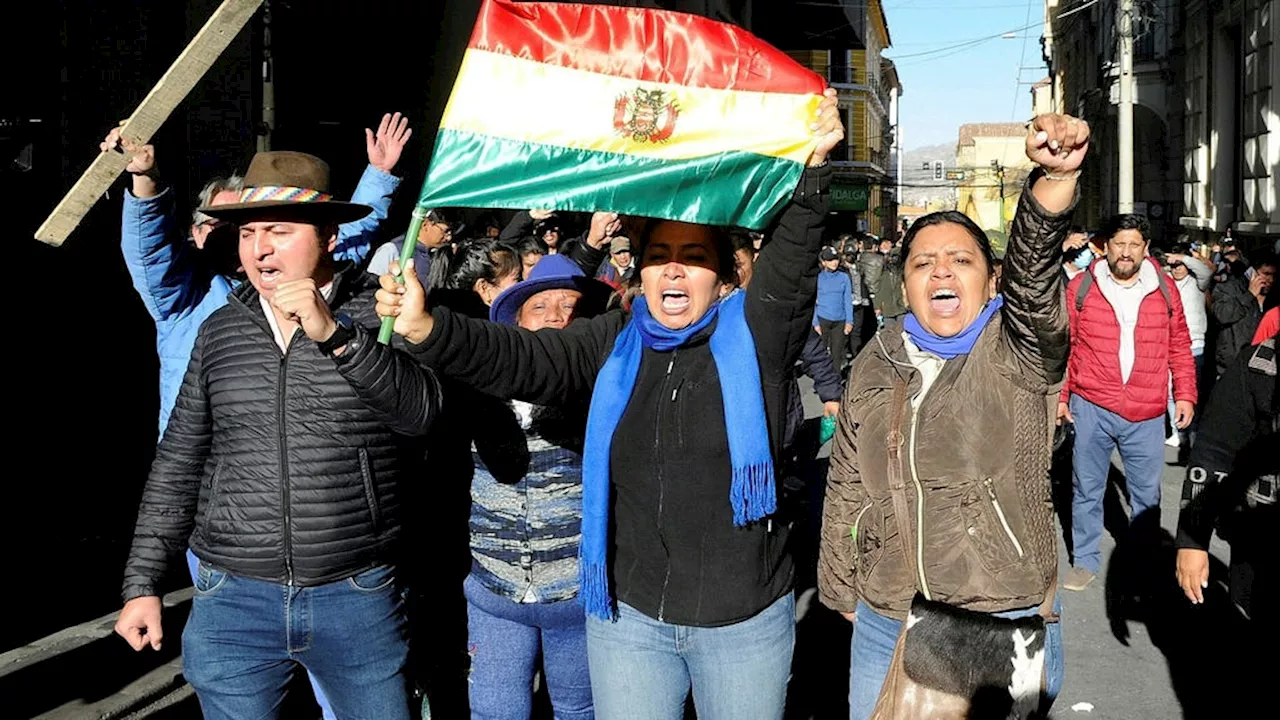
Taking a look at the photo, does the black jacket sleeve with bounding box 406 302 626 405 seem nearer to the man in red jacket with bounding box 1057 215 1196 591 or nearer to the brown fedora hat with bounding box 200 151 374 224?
the brown fedora hat with bounding box 200 151 374 224

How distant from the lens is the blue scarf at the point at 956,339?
3.62m

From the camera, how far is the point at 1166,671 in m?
6.20

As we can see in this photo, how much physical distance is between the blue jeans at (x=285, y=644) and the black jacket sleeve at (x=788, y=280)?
4.35ft

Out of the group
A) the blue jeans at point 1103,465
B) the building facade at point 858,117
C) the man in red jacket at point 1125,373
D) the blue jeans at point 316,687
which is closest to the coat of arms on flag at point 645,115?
the blue jeans at point 316,687

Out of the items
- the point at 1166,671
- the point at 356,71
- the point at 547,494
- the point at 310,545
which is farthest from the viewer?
the point at 356,71

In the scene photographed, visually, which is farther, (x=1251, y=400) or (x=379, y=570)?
(x=1251, y=400)

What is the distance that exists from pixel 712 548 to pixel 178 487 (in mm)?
1589

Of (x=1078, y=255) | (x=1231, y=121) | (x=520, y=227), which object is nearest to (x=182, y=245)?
(x=520, y=227)

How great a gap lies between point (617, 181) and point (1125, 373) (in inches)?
184

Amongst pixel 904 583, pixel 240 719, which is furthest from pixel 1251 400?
pixel 240 719

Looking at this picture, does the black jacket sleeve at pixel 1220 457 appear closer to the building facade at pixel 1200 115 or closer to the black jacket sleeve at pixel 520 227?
the black jacket sleeve at pixel 520 227

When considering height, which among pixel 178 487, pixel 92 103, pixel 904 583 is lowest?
pixel 904 583

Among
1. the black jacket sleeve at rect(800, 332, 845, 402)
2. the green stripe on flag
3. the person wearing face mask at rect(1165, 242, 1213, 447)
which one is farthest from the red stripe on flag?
the person wearing face mask at rect(1165, 242, 1213, 447)

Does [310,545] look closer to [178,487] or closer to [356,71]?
[178,487]
